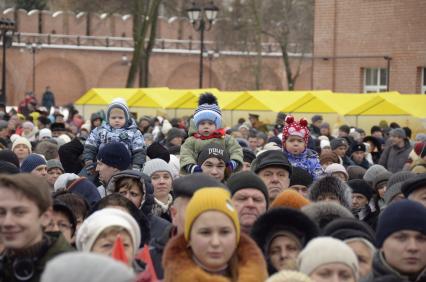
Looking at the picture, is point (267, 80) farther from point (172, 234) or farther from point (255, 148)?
point (172, 234)

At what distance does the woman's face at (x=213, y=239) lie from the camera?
269 inches

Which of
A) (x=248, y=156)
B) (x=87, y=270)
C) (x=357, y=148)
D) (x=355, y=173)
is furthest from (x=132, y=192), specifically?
(x=357, y=148)

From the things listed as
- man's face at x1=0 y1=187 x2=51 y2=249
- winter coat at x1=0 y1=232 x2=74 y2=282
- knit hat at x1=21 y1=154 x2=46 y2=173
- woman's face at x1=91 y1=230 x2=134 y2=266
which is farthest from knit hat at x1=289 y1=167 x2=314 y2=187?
man's face at x1=0 y1=187 x2=51 y2=249

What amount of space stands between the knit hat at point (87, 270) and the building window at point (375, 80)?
120ft

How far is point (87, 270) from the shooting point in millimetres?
4703

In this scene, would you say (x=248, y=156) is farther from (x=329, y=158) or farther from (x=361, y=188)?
(x=361, y=188)

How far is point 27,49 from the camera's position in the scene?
69625 mm

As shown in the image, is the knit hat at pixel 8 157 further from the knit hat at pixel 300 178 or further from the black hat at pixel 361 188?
the black hat at pixel 361 188

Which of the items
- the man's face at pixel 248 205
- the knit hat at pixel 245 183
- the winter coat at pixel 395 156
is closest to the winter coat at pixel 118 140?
the knit hat at pixel 245 183

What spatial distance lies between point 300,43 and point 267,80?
432 cm

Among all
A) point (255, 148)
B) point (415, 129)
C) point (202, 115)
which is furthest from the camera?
point (415, 129)

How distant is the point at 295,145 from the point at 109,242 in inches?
239

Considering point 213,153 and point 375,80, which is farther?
point 375,80

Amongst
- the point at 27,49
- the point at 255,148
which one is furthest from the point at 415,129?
the point at 27,49
